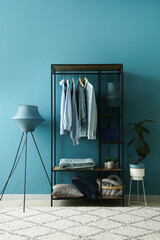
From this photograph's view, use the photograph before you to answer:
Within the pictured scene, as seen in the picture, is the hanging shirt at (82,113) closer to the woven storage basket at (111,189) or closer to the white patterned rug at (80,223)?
the woven storage basket at (111,189)

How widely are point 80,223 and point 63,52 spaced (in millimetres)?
2389

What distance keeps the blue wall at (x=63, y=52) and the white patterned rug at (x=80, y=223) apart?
0.80 meters

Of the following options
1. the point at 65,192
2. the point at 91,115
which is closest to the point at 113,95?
the point at 91,115

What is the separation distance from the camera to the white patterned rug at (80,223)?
7.79 ft

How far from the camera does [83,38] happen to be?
3.83 metres

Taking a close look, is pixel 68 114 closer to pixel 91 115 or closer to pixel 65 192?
pixel 91 115

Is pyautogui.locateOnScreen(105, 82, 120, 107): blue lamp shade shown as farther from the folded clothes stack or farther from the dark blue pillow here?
the dark blue pillow

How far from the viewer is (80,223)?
2668 millimetres

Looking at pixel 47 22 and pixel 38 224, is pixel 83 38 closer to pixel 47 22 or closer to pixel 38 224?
pixel 47 22

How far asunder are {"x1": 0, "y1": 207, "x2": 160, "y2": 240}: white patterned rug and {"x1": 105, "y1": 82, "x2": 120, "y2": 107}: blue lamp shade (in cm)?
135

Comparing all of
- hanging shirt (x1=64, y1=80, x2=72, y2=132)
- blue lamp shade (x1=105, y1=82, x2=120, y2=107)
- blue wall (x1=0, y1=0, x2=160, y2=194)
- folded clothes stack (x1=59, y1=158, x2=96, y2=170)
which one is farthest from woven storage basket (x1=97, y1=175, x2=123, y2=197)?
blue lamp shade (x1=105, y1=82, x2=120, y2=107)

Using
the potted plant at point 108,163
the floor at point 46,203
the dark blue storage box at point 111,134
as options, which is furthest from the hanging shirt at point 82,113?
the floor at point 46,203

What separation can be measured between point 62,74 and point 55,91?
28cm

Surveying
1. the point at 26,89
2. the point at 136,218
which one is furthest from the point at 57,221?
the point at 26,89
